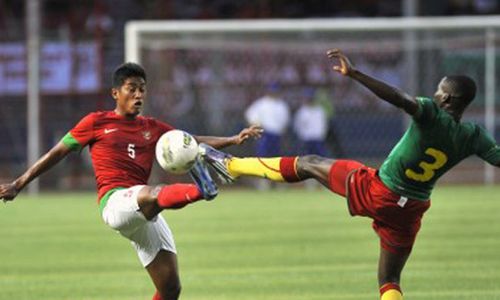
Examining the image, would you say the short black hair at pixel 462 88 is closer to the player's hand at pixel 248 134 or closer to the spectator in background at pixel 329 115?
the player's hand at pixel 248 134

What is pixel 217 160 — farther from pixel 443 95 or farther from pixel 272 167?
pixel 443 95

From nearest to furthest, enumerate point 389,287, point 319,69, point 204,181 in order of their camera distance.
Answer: point 204,181, point 389,287, point 319,69

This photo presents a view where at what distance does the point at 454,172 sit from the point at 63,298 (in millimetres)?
19162

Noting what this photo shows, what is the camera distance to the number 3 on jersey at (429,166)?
9.37 m

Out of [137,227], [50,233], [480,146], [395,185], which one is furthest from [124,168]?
[50,233]

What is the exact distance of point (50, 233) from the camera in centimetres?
1933

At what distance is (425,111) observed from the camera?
359 inches

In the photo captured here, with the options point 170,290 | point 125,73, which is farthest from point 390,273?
point 125,73

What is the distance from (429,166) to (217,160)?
5.22ft

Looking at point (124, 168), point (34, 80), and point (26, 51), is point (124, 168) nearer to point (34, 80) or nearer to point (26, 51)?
point (34, 80)

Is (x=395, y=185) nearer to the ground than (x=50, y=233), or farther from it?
farther from it

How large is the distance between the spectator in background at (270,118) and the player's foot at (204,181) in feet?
62.2

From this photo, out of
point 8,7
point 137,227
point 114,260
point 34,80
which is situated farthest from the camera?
point 8,7

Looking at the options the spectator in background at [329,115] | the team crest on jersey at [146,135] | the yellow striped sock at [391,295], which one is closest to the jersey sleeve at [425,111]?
the yellow striped sock at [391,295]
